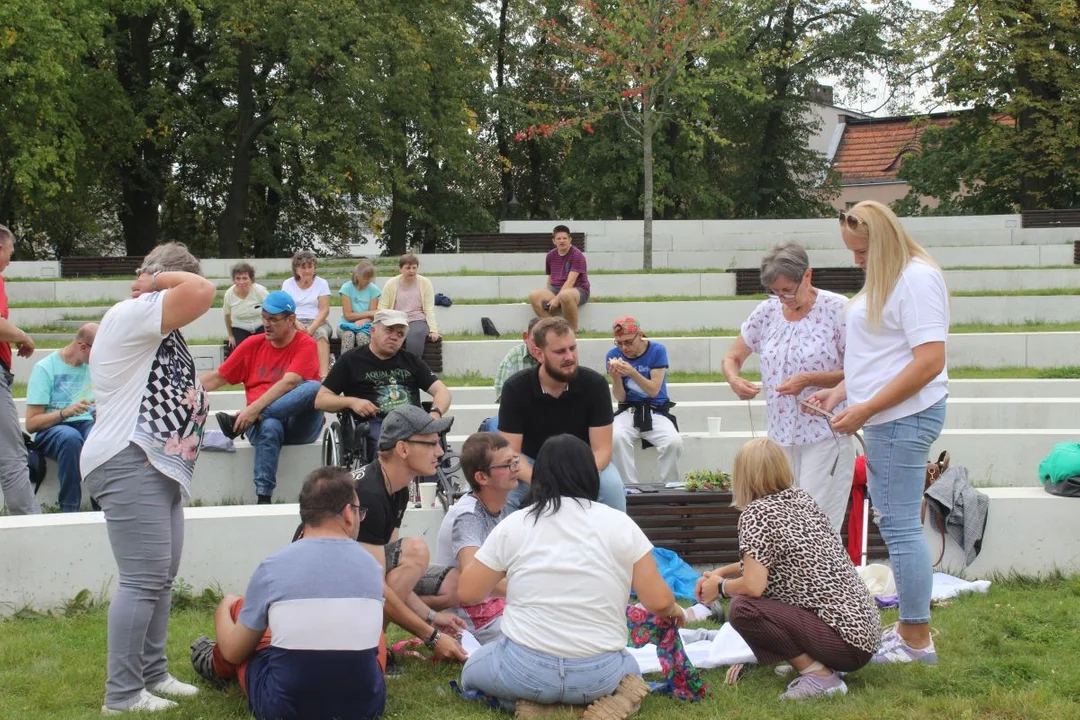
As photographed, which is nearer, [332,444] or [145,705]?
[145,705]

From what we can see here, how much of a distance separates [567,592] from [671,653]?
21.2 inches

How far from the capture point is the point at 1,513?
21.4ft

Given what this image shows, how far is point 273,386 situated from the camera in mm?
6762

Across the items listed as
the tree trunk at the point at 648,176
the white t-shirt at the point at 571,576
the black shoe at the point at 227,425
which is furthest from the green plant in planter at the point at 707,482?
the tree trunk at the point at 648,176

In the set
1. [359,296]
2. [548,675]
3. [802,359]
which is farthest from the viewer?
[359,296]

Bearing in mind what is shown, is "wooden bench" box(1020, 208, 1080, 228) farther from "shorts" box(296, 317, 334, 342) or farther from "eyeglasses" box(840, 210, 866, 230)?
"eyeglasses" box(840, 210, 866, 230)

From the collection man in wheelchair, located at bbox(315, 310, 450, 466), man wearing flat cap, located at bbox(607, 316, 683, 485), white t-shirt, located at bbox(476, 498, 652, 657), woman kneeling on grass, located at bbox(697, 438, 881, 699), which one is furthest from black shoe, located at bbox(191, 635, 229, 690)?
man wearing flat cap, located at bbox(607, 316, 683, 485)

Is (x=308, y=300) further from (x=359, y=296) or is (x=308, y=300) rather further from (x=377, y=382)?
(x=377, y=382)

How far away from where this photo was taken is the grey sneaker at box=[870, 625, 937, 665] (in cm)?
430

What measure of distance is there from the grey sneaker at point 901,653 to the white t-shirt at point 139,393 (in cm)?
269

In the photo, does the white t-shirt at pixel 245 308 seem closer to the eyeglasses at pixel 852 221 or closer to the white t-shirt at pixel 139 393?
the white t-shirt at pixel 139 393

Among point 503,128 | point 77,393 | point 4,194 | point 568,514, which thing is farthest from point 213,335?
point 503,128

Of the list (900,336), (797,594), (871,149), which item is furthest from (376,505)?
(871,149)

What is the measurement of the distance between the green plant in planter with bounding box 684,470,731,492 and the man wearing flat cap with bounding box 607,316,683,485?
0.84m
